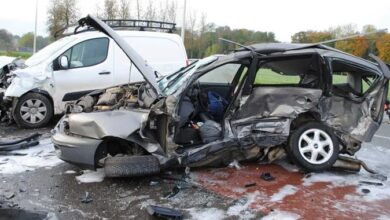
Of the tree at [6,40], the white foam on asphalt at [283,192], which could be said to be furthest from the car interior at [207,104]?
the tree at [6,40]

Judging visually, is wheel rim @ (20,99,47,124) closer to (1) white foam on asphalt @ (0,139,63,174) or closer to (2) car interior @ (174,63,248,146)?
(1) white foam on asphalt @ (0,139,63,174)

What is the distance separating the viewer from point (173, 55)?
966 centimetres

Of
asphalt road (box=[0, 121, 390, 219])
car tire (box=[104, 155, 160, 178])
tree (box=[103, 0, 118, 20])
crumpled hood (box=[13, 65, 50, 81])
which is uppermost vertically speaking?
tree (box=[103, 0, 118, 20])

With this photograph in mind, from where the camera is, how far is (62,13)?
30.8m

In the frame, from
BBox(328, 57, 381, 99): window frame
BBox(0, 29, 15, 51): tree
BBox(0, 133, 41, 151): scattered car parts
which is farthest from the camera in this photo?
BBox(0, 29, 15, 51): tree

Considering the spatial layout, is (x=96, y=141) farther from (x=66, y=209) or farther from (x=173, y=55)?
(x=173, y=55)

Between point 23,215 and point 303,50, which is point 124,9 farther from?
point 23,215

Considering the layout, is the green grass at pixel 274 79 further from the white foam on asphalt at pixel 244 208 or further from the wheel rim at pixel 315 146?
the white foam on asphalt at pixel 244 208

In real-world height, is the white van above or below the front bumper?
above

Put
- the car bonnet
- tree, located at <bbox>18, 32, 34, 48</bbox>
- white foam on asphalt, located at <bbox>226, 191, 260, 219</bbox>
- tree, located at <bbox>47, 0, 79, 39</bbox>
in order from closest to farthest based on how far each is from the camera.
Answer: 1. white foam on asphalt, located at <bbox>226, 191, 260, 219</bbox>
2. the car bonnet
3. tree, located at <bbox>47, 0, 79, 39</bbox>
4. tree, located at <bbox>18, 32, 34, 48</bbox>

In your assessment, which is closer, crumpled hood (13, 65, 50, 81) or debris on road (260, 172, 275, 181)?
debris on road (260, 172, 275, 181)

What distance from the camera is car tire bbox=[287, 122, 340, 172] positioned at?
5.59 m

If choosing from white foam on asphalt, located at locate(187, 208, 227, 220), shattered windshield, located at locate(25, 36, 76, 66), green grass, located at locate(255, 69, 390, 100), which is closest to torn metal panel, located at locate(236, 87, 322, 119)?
green grass, located at locate(255, 69, 390, 100)

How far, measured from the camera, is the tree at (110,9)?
90.0 feet
